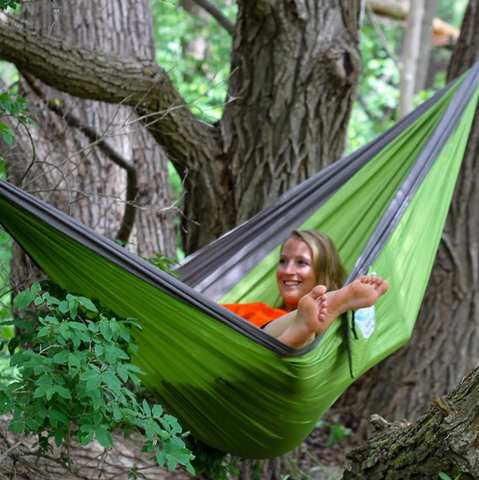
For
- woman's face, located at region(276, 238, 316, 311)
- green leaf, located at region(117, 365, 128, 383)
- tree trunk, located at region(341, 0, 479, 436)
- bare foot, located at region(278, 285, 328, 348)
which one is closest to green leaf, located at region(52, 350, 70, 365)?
green leaf, located at region(117, 365, 128, 383)

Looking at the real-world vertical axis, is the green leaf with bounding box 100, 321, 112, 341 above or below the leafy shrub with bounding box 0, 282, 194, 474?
above

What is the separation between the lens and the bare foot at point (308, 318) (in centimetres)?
172

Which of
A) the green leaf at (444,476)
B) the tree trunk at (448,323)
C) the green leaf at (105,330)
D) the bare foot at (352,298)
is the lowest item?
the tree trunk at (448,323)

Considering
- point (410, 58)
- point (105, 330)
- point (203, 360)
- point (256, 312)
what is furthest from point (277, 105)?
point (410, 58)

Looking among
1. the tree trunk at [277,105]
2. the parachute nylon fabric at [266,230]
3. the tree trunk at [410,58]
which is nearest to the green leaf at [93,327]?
the parachute nylon fabric at [266,230]

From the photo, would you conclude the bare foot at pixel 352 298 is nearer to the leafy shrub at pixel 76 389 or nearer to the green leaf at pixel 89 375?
the leafy shrub at pixel 76 389

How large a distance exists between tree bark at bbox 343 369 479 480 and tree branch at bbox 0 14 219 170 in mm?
1129

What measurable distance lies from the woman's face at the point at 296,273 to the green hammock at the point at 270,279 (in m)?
0.09

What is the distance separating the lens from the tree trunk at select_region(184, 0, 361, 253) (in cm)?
258

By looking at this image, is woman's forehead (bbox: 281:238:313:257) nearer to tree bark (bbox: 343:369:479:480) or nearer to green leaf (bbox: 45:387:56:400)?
tree bark (bbox: 343:369:479:480)

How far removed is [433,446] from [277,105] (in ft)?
4.95

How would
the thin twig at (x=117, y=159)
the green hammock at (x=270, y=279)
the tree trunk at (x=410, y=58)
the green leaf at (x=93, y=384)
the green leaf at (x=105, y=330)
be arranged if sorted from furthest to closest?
the tree trunk at (x=410, y=58) → the thin twig at (x=117, y=159) → the green hammock at (x=270, y=279) → the green leaf at (x=105, y=330) → the green leaf at (x=93, y=384)

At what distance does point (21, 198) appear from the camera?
1.50 meters

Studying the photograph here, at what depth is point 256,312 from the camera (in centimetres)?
222
